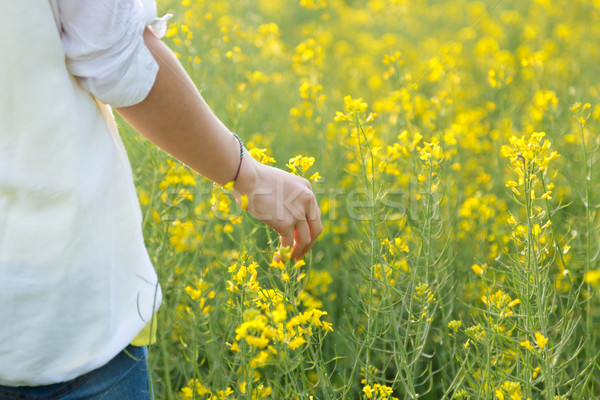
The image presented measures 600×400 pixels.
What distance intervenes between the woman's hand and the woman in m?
0.05

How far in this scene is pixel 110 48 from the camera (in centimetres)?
78

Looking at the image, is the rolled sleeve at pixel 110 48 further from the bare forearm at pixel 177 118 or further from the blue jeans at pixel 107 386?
the blue jeans at pixel 107 386

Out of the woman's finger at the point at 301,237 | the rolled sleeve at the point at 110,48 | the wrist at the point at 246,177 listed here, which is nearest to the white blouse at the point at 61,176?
the rolled sleeve at the point at 110,48

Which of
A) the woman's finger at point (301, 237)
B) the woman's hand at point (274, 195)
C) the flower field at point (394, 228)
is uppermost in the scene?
the woman's hand at point (274, 195)

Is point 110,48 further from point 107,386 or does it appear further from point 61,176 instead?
point 107,386

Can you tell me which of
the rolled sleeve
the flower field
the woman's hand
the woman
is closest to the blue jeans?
the woman

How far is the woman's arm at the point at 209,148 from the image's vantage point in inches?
32.3

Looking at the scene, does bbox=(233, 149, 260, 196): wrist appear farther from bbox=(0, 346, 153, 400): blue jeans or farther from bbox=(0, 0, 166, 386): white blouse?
bbox=(0, 346, 153, 400): blue jeans

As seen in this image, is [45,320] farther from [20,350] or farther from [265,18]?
[265,18]

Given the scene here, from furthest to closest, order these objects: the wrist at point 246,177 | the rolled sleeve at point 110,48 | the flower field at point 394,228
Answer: the flower field at point 394,228
the wrist at point 246,177
the rolled sleeve at point 110,48

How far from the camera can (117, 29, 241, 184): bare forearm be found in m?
0.82

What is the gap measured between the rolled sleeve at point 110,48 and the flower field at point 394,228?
1.30 ft

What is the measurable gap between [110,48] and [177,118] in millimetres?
129

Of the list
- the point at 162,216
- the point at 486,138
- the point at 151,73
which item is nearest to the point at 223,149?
the point at 151,73
